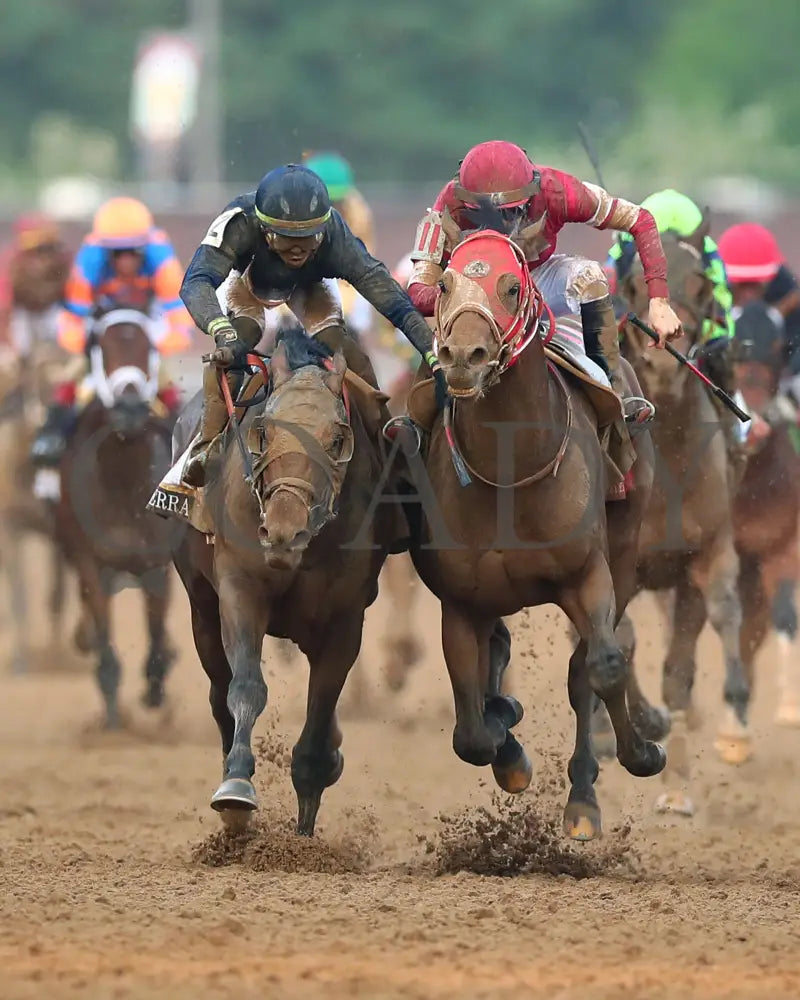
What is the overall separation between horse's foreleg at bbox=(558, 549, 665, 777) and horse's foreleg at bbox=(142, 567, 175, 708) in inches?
170

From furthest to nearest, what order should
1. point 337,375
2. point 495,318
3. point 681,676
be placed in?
1. point 681,676
2. point 337,375
3. point 495,318

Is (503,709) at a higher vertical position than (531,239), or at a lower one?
lower

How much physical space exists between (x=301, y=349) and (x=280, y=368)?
5.0 inches

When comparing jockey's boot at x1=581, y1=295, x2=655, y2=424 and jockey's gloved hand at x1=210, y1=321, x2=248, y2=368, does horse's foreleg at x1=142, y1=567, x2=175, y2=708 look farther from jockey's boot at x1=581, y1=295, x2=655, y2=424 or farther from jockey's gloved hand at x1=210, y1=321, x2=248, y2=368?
jockey's gloved hand at x1=210, y1=321, x2=248, y2=368

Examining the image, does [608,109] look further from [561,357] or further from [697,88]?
[561,357]

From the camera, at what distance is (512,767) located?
7.71m

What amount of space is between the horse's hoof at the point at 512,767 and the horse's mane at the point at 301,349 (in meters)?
1.54

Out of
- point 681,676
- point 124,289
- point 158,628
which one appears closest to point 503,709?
point 681,676

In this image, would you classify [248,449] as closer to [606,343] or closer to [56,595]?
[606,343]

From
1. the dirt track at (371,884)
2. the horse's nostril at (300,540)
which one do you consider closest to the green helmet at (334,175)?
the dirt track at (371,884)

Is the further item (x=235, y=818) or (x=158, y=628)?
(x=158, y=628)

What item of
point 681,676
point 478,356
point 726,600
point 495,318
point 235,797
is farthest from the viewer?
point 726,600

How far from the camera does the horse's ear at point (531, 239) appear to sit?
22.7 ft

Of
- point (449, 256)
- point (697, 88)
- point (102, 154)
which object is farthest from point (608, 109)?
point (449, 256)
